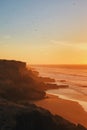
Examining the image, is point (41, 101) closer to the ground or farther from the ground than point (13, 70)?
closer to the ground

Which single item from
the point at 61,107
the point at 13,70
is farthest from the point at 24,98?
the point at 13,70

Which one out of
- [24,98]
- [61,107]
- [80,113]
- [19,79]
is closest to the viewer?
[80,113]

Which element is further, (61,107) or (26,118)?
(61,107)

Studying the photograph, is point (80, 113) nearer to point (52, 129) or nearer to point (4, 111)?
point (4, 111)

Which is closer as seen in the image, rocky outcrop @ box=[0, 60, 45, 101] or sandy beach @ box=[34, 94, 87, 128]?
sandy beach @ box=[34, 94, 87, 128]

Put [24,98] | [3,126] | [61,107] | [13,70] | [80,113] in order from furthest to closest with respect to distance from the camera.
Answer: [13,70] → [24,98] → [61,107] → [80,113] → [3,126]

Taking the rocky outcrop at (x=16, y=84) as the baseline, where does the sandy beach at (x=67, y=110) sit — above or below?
below

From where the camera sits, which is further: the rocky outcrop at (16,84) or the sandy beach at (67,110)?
the rocky outcrop at (16,84)

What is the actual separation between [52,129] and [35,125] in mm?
686

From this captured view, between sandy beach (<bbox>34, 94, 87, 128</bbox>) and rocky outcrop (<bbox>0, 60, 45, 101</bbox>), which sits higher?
rocky outcrop (<bbox>0, 60, 45, 101</bbox>)

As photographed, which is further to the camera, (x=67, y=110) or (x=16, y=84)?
(x=16, y=84)

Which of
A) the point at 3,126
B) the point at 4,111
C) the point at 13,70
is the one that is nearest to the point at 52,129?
the point at 3,126

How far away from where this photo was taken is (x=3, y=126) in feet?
40.9

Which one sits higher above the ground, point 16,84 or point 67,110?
point 16,84
